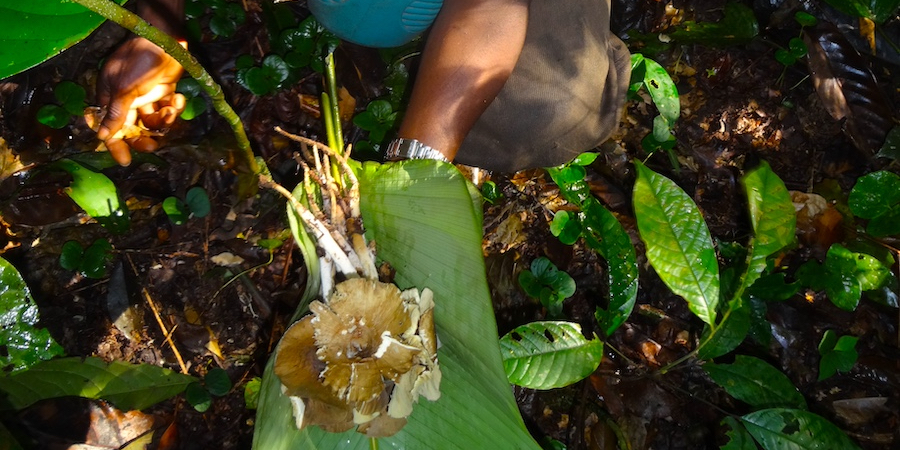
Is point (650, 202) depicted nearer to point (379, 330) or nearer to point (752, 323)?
point (752, 323)

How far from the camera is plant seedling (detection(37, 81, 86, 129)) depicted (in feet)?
4.39

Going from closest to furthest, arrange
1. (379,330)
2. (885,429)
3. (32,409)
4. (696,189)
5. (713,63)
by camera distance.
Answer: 1. (379,330)
2. (32,409)
3. (885,429)
4. (696,189)
5. (713,63)

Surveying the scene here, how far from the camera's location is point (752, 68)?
1.77m

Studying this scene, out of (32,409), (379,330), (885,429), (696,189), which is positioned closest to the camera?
(379,330)

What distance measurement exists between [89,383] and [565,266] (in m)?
1.25

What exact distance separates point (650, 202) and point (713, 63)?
0.73 m

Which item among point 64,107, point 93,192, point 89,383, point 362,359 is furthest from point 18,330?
point 362,359

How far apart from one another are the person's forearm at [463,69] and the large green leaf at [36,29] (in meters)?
0.48

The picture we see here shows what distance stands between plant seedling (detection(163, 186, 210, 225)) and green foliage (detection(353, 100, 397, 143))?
17.3 inches

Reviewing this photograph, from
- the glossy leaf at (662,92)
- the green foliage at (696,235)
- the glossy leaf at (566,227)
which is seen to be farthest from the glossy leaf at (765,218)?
the glossy leaf at (566,227)

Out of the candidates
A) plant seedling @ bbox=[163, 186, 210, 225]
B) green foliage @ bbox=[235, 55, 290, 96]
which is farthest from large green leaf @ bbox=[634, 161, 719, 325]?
plant seedling @ bbox=[163, 186, 210, 225]

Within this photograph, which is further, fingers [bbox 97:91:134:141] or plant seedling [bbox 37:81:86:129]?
plant seedling [bbox 37:81:86:129]

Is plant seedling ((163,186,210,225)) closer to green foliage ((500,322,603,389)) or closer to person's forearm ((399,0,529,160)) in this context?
person's forearm ((399,0,529,160))

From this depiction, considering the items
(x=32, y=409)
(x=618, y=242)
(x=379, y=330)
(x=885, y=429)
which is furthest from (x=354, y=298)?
(x=885, y=429)
